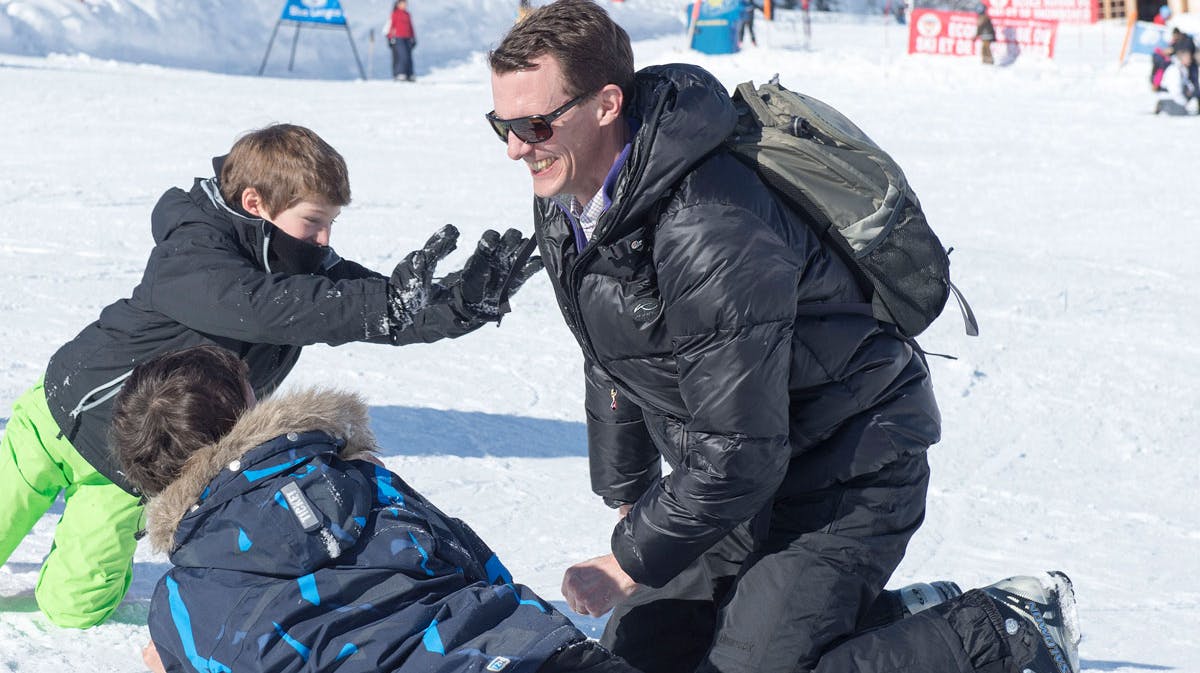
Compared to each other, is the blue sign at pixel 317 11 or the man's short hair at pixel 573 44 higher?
the man's short hair at pixel 573 44

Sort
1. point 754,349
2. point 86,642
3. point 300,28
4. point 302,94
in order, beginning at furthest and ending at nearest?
point 300,28 < point 302,94 < point 86,642 < point 754,349

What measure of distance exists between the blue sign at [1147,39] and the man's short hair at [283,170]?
1845 cm

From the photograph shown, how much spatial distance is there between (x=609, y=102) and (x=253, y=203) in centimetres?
139

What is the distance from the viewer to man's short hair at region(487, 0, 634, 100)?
87.0 inches

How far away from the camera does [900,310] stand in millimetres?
2328

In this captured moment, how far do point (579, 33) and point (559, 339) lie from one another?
14.9 feet

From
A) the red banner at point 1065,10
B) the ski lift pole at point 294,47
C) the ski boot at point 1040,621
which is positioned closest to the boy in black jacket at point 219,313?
the ski boot at point 1040,621

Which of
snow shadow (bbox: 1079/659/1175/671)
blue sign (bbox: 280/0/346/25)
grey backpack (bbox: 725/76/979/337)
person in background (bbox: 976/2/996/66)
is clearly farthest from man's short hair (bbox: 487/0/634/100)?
person in background (bbox: 976/2/996/66)

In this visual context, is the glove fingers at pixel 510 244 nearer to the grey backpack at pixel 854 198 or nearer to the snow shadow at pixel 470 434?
the grey backpack at pixel 854 198

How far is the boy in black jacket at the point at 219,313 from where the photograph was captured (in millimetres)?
3207

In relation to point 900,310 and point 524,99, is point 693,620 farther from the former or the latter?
point 524,99

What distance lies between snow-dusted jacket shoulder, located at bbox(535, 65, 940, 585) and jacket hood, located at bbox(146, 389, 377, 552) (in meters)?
0.50

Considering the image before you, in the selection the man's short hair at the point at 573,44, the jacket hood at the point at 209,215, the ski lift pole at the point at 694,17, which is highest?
the man's short hair at the point at 573,44

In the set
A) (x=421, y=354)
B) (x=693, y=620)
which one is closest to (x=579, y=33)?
(x=693, y=620)
